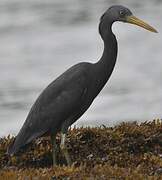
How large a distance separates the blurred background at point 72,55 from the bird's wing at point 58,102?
13.7 m

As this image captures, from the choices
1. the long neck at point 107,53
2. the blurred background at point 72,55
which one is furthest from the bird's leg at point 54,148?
the blurred background at point 72,55

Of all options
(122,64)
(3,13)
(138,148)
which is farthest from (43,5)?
(138,148)

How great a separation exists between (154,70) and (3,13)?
32.2 feet

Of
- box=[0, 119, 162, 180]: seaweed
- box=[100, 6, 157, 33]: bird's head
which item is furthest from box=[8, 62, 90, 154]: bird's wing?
box=[100, 6, 157, 33]: bird's head

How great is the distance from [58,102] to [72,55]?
2262 cm

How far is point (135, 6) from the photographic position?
44.9m

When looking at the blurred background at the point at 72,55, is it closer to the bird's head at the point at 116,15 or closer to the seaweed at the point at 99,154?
the seaweed at the point at 99,154

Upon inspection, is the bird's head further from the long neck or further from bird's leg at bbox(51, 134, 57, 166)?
bird's leg at bbox(51, 134, 57, 166)

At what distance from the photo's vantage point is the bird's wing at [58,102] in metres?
13.8

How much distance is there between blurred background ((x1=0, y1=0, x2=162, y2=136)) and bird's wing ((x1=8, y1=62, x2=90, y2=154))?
13700 mm

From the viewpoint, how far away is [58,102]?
548 inches

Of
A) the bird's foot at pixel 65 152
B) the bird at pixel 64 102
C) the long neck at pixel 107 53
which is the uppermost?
the long neck at pixel 107 53

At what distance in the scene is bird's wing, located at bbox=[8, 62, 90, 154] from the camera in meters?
13.8

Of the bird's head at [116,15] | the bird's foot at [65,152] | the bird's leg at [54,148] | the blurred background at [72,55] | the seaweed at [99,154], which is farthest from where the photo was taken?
the blurred background at [72,55]
